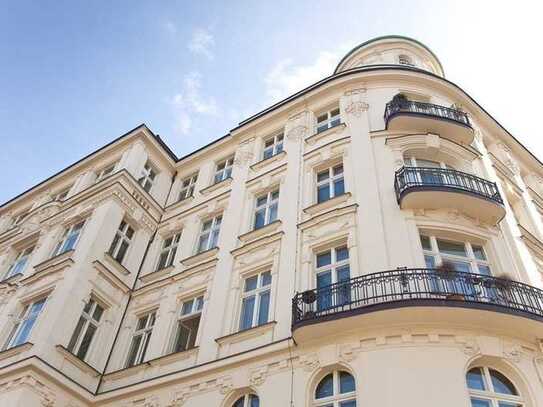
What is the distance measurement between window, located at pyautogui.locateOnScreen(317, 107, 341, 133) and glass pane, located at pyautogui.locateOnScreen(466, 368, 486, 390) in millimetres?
10625

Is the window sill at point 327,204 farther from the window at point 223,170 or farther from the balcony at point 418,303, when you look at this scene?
the window at point 223,170

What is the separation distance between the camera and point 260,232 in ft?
52.8

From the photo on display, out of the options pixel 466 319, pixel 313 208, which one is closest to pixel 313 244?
pixel 313 208

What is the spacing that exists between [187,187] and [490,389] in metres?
15.8

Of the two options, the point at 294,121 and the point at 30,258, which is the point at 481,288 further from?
the point at 30,258

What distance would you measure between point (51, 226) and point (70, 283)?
515 centimetres

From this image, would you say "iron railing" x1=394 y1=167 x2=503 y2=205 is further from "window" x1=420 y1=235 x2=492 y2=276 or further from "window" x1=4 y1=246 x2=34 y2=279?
"window" x1=4 y1=246 x2=34 y2=279

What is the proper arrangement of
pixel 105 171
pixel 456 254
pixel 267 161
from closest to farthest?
1. pixel 456 254
2. pixel 267 161
3. pixel 105 171

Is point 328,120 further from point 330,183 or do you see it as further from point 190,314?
point 190,314

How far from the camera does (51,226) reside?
20.2m

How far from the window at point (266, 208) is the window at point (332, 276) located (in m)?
3.17

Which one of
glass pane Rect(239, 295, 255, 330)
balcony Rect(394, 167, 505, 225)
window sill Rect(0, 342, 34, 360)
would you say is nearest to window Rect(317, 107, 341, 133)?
balcony Rect(394, 167, 505, 225)

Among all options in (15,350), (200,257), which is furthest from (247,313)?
(15,350)

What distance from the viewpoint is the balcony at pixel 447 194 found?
538 inches
